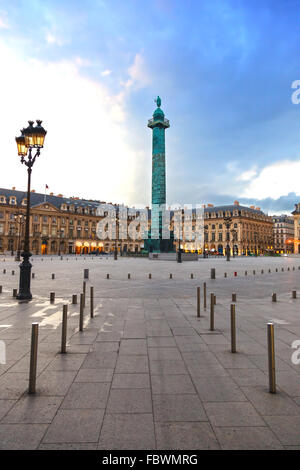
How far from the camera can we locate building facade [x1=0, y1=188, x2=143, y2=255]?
3260 inches

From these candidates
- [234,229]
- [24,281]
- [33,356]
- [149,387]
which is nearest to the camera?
[33,356]

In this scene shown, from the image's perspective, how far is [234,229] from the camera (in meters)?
112

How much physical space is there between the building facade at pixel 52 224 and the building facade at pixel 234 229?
39.0 meters

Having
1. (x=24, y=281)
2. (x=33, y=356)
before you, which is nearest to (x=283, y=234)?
(x=24, y=281)

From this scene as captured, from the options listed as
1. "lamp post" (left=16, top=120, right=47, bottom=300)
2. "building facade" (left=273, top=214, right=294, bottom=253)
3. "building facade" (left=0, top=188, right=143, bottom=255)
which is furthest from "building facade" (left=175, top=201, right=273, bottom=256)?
"lamp post" (left=16, top=120, right=47, bottom=300)

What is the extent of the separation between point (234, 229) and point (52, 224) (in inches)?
2649

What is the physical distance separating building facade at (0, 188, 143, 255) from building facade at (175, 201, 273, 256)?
39024mm

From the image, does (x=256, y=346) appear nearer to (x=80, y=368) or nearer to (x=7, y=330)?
(x=80, y=368)

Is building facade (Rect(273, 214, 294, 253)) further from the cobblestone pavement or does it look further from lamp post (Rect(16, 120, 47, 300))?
the cobblestone pavement

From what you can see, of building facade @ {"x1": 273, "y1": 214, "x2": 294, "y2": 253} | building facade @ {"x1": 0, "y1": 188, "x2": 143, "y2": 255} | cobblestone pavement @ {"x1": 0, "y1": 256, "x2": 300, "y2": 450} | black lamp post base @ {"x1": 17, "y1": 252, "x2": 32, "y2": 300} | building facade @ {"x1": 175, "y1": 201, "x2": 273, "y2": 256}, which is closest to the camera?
cobblestone pavement @ {"x1": 0, "y1": 256, "x2": 300, "y2": 450}

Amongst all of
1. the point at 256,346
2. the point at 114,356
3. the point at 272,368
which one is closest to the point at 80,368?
the point at 114,356

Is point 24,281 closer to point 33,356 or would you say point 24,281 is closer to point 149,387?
point 33,356

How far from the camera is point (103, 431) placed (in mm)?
3291

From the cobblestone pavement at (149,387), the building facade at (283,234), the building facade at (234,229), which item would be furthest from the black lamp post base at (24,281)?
the building facade at (283,234)
